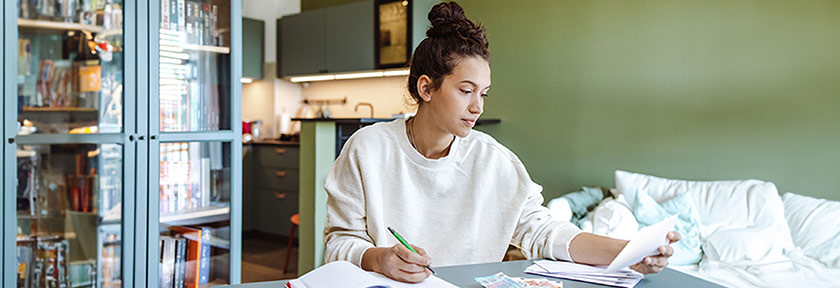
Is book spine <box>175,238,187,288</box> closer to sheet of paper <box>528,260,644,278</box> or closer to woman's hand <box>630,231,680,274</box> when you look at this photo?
sheet of paper <box>528,260,644,278</box>

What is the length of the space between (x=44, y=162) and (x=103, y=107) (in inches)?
10.5

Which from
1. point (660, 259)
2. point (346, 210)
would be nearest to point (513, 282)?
point (660, 259)

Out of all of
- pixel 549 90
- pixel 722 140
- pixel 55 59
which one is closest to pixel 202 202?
pixel 55 59

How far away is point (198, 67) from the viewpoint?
7.79ft

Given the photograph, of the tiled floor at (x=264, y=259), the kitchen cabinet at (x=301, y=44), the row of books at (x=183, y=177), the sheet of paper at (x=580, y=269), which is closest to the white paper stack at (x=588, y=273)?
the sheet of paper at (x=580, y=269)

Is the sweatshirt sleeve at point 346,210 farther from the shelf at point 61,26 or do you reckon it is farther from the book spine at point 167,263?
the shelf at point 61,26

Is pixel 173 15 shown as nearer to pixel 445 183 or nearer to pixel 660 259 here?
pixel 445 183

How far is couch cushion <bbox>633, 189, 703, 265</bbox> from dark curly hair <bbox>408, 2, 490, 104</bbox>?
1.79 meters

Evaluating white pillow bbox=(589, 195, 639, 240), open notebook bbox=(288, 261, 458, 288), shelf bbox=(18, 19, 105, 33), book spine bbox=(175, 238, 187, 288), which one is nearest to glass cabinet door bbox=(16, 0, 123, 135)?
shelf bbox=(18, 19, 105, 33)

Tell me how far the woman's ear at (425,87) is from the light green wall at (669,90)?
8.27 ft

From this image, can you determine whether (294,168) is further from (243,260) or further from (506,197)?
(506,197)

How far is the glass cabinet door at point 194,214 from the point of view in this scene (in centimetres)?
227

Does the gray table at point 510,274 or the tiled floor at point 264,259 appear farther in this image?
the tiled floor at point 264,259

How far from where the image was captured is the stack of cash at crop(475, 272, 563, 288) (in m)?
1.10
